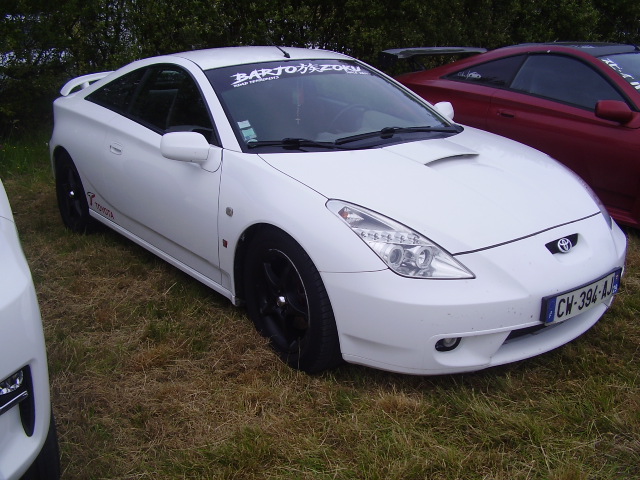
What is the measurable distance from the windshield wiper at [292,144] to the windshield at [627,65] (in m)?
2.39

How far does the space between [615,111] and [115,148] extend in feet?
9.84

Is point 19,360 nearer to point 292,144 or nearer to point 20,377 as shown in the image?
point 20,377

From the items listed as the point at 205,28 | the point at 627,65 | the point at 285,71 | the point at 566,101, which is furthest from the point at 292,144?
the point at 205,28

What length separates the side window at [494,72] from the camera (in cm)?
517

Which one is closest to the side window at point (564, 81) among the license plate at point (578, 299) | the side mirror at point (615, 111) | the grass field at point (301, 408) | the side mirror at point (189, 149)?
the side mirror at point (615, 111)

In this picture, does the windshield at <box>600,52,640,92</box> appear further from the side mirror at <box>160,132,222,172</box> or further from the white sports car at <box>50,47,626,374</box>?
the side mirror at <box>160,132,222,172</box>

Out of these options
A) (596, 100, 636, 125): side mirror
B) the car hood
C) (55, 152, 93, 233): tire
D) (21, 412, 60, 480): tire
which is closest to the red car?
(596, 100, 636, 125): side mirror

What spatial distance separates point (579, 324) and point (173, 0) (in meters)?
5.87

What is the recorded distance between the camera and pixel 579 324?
2986 millimetres

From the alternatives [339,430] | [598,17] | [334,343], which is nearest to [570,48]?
[334,343]

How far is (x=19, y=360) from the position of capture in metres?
1.90

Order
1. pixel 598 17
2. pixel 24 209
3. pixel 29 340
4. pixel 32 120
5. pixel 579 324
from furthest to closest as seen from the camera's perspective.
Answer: pixel 598 17 < pixel 32 120 < pixel 24 209 < pixel 579 324 < pixel 29 340

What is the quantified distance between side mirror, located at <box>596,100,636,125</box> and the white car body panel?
3558 millimetres

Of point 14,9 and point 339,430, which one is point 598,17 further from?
point 339,430
